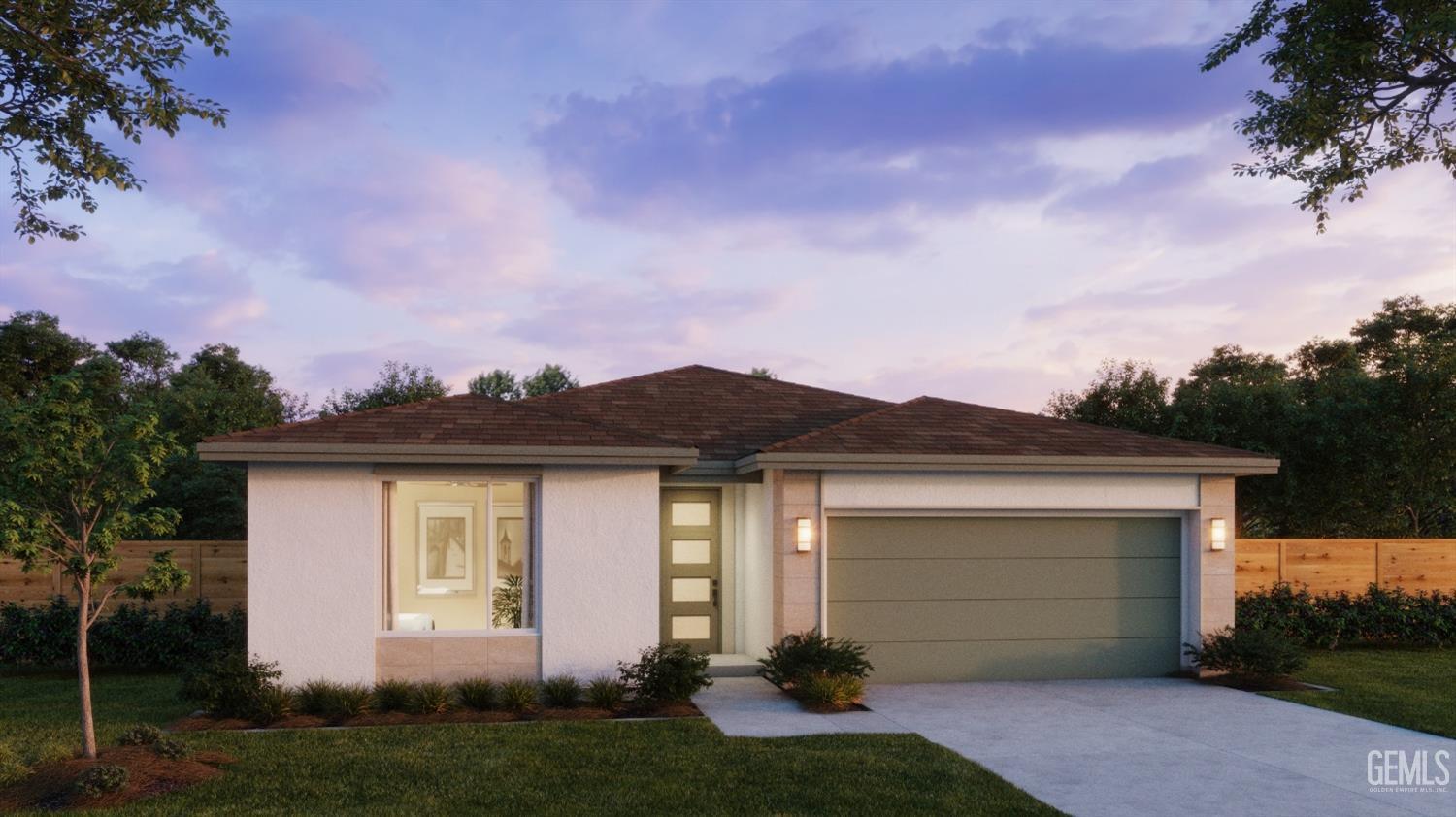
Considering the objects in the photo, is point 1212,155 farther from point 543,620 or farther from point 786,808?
point 786,808

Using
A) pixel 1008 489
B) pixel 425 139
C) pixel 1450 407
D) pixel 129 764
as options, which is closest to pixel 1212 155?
pixel 1008 489

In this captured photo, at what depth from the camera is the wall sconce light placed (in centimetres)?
1167

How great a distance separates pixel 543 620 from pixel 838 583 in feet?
11.0

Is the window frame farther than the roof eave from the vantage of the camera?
No

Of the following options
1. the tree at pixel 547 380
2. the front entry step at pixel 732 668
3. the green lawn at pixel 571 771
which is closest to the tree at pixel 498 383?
the tree at pixel 547 380

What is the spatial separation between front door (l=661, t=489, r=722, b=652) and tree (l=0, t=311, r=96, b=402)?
24021 mm

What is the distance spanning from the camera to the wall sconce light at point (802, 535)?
38.3ft

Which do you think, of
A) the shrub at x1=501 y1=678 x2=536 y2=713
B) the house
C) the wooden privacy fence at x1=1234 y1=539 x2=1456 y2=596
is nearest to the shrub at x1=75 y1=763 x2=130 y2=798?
the house

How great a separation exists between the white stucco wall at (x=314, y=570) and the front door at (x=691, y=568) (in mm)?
3731

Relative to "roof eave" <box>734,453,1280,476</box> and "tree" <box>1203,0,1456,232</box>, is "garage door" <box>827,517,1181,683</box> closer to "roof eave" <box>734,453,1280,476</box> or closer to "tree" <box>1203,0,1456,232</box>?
"roof eave" <box>734,453,1280,476</box>

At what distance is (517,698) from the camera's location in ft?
33.5

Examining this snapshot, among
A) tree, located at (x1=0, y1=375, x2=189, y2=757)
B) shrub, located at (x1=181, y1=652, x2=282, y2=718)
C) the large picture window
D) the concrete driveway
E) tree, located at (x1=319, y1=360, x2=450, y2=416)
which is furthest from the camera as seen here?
tree, located at (x1=319, y1=360, x2=450, y2=416)

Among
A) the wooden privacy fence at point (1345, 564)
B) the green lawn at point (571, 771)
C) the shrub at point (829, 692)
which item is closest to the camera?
the green lawn at point (571, 771)

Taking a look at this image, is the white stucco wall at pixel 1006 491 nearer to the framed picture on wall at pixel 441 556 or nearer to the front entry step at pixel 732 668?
the front entry step at pixel 732 668
